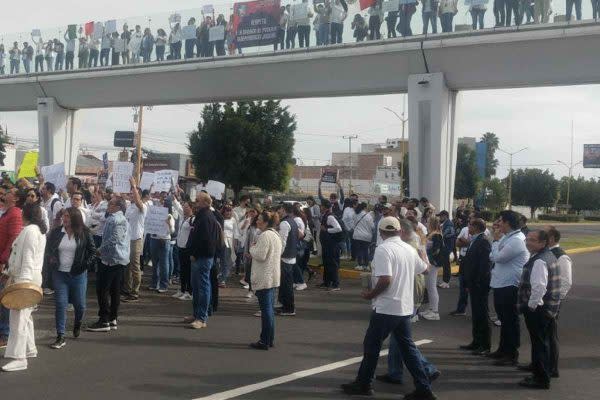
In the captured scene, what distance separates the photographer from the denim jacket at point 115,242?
31.0 feet

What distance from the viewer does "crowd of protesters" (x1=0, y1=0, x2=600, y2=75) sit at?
21.1m

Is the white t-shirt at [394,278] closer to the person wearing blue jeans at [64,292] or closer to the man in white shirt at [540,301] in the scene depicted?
the man in white shirt at [540,301]

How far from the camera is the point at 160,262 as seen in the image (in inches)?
528

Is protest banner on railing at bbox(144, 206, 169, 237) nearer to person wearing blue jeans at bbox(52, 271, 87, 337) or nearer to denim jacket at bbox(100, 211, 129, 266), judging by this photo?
denim jacket at bbox(100, 211, 129, 266)

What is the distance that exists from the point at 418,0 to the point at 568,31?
481 cm

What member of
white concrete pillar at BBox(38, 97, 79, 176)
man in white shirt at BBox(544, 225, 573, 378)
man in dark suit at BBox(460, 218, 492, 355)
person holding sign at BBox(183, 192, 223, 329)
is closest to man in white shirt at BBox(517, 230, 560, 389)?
man in white shirt at BBox(544, 225, 573, 378)

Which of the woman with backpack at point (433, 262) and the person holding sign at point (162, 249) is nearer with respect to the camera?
the woman with backpack at point (433, 262)

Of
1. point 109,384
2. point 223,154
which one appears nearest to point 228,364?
point 109,384

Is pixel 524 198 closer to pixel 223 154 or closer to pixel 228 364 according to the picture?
pixel 223 154

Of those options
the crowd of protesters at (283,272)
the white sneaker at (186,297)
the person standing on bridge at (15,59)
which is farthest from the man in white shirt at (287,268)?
the person standing on bridge at (15,59)

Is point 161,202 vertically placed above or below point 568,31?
below

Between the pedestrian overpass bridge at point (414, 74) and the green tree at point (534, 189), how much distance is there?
6281 cm

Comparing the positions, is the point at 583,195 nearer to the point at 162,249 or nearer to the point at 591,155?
the point at 591,155

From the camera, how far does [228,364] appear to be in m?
8.01
